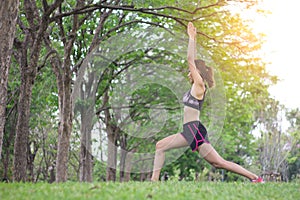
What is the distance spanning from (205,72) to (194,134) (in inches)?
48.7

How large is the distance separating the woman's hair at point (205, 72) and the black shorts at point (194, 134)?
0.94 m

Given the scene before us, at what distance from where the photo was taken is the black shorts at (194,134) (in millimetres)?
7844

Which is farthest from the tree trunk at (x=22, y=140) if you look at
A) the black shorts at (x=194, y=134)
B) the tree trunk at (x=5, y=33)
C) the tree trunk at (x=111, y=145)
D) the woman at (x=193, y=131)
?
the black shorts at (x=194, y=134)

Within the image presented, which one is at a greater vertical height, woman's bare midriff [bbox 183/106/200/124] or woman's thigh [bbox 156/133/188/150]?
woman's bare midriff [bbox 183/106/200/124]

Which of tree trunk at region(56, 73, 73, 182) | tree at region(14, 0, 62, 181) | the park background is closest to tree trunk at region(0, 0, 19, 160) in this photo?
the park background

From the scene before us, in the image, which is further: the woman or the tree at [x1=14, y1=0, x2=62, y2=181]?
the tree at [x1=14, y1=0, x2=62, y2=181]

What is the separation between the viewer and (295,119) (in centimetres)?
4744

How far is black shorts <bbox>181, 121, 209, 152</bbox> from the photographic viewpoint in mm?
7844

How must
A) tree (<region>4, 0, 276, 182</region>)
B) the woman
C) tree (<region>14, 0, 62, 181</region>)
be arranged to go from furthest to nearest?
tree (<region>14, 0, 62, 181</region>) < tree (<region>4, 0, 276, 182</region>) < the woman

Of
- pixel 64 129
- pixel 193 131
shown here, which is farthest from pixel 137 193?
pixel 64 129

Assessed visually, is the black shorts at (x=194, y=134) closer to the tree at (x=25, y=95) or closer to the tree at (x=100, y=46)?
the tree at (x=100, y=46)

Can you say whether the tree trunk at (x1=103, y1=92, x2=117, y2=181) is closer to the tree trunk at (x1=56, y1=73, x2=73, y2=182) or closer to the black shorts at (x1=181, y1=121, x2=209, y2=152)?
the black shorts at (x1=181, y1=121, x2=209, y2=152)

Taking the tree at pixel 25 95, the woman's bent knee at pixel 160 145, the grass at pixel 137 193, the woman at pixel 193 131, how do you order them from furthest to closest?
1. the tree at pixel 25 95
2. the woman's bent knee at pixel 160 145
3. the woman at pixel 193 131
4. the grass at pixel 137 193

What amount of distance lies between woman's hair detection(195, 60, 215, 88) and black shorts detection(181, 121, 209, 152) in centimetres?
94
